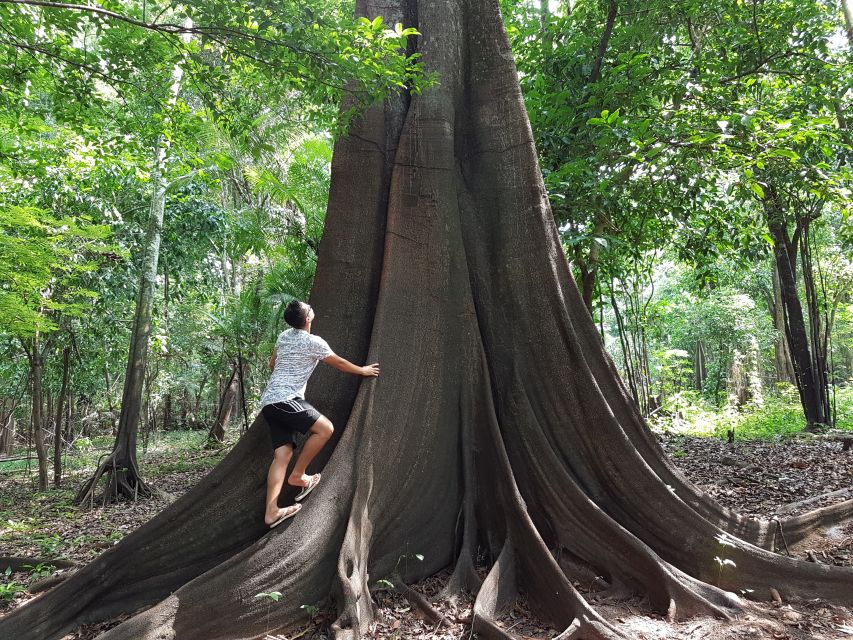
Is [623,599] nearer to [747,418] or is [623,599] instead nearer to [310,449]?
[310,449]

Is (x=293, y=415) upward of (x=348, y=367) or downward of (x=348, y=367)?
downward

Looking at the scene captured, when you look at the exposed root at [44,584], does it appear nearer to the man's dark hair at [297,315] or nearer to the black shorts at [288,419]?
the black shorts at [288,419]

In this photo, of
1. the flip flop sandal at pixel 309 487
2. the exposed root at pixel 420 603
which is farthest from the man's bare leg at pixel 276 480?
the exposed root at pixel 420 603

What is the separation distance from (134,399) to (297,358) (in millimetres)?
6542

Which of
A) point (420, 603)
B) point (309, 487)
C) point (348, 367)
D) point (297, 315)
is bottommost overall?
point (420, 603)

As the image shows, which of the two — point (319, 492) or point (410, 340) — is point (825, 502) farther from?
point (319, 492)

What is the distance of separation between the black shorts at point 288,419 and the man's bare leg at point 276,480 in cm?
5

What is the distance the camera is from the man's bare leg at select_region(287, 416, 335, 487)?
3.86 metres

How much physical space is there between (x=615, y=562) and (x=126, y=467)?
25.8ft

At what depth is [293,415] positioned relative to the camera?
152 inches

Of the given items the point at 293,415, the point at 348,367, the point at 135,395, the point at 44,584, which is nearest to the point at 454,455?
the point at 348,367

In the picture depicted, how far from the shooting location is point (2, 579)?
171 inches

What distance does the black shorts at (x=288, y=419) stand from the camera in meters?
3.86

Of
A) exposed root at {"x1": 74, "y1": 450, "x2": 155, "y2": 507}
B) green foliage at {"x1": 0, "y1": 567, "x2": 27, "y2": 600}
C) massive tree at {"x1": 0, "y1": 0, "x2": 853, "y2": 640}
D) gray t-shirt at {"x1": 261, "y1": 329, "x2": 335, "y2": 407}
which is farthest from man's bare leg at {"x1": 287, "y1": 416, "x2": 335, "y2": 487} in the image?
exposed root at {"x1": 74, "y1": 450, "x2": 155, "y2": 507}
